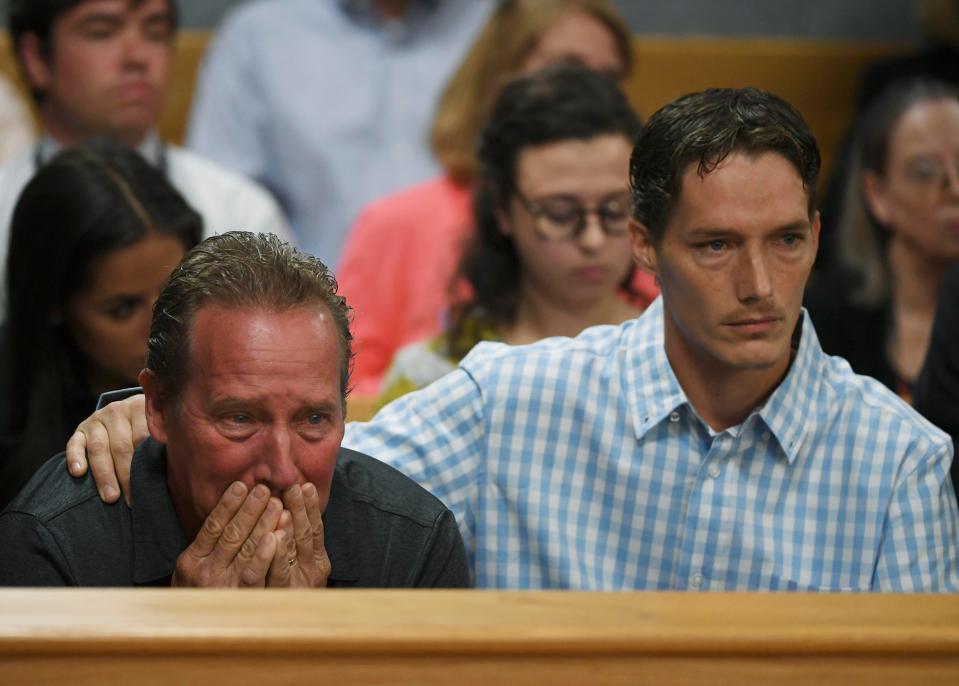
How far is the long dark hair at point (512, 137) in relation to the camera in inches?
88.2

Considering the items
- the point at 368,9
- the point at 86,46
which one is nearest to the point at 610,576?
the point at 86,46

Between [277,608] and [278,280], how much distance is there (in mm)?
362

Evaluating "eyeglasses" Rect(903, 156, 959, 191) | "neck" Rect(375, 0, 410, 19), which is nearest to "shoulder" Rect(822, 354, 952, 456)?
"eyeglasses" Rect(903, 156, 959, 191)

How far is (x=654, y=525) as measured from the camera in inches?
61.8

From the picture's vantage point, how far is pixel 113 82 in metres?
2.57

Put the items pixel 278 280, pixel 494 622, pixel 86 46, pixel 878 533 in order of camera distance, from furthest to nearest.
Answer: pixel 86 46, pixel 878 533, pixel 278 280, pixel 494 622

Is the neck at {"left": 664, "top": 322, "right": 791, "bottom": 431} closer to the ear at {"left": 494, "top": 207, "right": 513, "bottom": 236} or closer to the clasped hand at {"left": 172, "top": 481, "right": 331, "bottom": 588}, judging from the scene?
the clasped hand at {"left": 172, "top": 481, "right": 331, "bottom": 588}

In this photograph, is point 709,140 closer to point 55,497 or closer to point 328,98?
point 55,497

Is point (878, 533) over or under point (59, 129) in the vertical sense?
under

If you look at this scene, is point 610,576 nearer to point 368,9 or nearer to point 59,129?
point 59,129

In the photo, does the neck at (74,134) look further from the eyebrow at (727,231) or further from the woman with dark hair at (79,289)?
the eyebrow at (727,231)

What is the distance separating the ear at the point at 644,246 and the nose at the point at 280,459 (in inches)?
17.9

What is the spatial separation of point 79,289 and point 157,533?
608mm

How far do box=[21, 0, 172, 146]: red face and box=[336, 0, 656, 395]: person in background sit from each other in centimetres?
43
